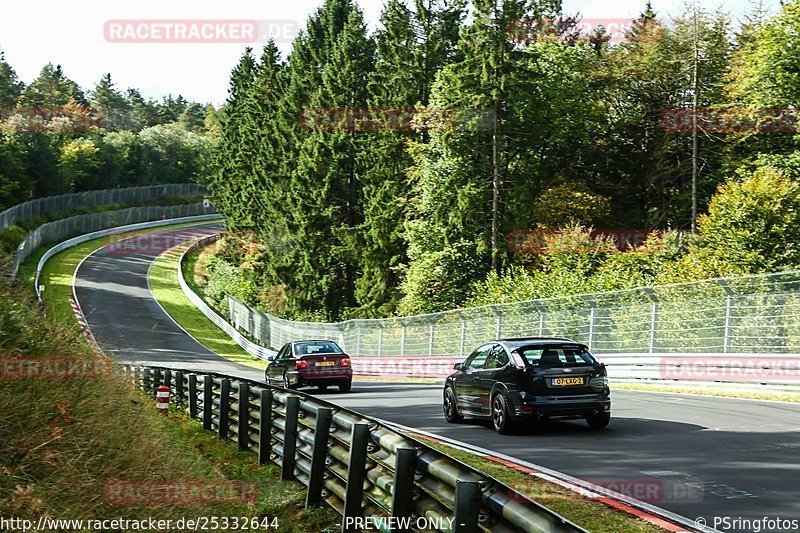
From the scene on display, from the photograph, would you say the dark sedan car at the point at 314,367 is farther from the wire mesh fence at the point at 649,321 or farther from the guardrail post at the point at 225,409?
the guardrail post at the point at 225,409

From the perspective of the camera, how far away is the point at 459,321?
115ft

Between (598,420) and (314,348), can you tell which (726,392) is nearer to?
(598,420)

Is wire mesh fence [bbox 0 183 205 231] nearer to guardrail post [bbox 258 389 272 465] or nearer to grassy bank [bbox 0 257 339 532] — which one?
guardrail post [bbox 258 389 272 465]

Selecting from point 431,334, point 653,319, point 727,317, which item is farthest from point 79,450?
point 431,334

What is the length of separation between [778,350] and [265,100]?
64672 millimetres

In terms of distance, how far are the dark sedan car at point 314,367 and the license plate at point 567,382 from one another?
13131mm

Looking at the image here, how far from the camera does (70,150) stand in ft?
347

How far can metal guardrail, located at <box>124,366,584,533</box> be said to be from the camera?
5.65 metres

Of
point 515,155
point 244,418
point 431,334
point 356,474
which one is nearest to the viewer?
point 356,474

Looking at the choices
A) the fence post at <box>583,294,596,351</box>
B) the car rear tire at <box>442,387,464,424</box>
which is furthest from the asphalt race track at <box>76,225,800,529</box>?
the fence post at <box>583,294,596,351</box>

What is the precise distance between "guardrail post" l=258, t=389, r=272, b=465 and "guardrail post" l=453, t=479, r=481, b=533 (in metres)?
6.53

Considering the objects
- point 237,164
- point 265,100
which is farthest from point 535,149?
point 237,164
